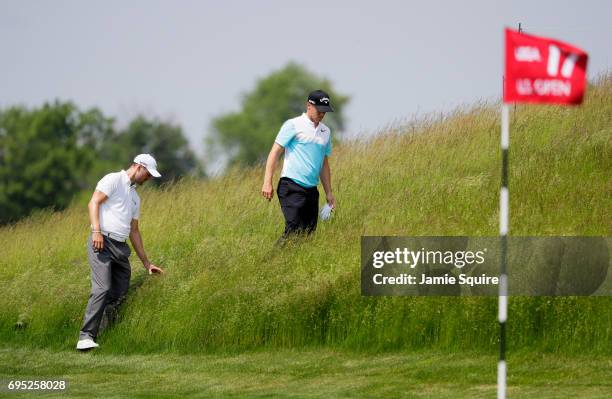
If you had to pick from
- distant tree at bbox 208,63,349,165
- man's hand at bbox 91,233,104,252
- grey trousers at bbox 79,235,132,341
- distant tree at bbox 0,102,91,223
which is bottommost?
grey trousers at bbox 79,235,132,341

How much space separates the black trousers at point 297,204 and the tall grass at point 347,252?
0.75 ft

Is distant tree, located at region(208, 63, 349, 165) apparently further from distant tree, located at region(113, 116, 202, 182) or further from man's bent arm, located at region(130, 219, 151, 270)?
man's bent arm, located at region(130, 219, 151, 270)

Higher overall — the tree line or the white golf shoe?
the tree line

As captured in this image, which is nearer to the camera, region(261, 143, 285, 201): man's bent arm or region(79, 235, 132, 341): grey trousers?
region(79, 235, 132, 341): grey trousers

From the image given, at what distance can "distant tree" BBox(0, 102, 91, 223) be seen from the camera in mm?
81188

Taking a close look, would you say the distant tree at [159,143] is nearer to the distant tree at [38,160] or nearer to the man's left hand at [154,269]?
the distant tree at [38,160]

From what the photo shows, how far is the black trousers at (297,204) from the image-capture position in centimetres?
1170

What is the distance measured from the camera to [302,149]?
11.7m

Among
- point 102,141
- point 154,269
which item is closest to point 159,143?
point 102,141

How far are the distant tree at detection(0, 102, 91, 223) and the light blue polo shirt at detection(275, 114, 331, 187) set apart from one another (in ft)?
222

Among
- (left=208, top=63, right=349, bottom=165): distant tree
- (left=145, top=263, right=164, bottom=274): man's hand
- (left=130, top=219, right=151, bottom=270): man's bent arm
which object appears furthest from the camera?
(left=208, top=63, right=349, bottom=165): distant tree

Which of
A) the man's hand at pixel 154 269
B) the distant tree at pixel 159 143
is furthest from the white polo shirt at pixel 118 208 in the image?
the distant tree at pixel 159 143

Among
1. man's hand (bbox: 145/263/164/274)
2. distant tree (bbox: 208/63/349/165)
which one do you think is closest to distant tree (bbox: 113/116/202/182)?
distant tree (bbox: 208/63/349/165)

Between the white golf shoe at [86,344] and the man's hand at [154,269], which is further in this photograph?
the man's hand at [154,269]
